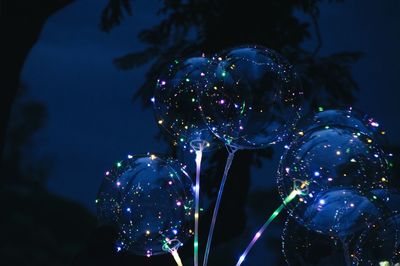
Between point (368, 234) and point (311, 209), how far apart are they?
0.74ft

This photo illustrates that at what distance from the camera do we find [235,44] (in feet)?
13.3

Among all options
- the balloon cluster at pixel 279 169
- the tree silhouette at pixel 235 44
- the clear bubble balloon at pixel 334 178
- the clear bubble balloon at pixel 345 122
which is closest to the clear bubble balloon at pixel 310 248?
the balloon cluster at pixel 279 169

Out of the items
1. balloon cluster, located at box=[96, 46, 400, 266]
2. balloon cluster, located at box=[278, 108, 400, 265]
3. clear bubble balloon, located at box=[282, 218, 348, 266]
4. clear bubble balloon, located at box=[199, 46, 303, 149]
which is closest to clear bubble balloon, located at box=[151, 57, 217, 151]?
balloon cluster, located at box=[96, 46, 400, 266]

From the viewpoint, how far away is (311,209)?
7.93 feet

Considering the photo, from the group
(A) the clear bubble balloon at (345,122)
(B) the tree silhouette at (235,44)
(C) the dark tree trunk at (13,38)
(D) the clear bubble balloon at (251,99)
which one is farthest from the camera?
(B) the tree silhouette at (235,44)

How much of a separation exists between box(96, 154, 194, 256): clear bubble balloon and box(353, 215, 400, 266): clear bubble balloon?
25.4 inches

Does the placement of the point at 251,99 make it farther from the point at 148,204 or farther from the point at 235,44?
the point at 235,44

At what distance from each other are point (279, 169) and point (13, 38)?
6.43 ft

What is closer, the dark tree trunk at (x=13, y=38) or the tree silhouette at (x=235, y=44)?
the dark tree trunk at (x=13, y=38)

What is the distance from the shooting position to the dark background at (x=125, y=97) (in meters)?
4.21

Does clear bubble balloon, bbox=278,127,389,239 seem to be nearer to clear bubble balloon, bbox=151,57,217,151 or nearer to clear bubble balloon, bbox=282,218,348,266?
clear bubble balloon, bbox=282,218,348,266

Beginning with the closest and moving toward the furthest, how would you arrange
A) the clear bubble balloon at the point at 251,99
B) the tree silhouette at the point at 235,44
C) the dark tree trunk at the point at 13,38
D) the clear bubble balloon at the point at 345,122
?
1. the clear bubble balloon at the point at 251,99
2. the clear bubble balloon at the point at 345,122
3. the dark tree trunk at the point at 13,38
4. the tree silhouette at the point at 235,44

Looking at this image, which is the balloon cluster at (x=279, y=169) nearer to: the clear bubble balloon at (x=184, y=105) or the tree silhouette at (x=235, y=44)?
the clear bubble balloon at (x=184, y=105)

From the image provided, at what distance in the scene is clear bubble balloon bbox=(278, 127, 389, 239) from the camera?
2.39 m
